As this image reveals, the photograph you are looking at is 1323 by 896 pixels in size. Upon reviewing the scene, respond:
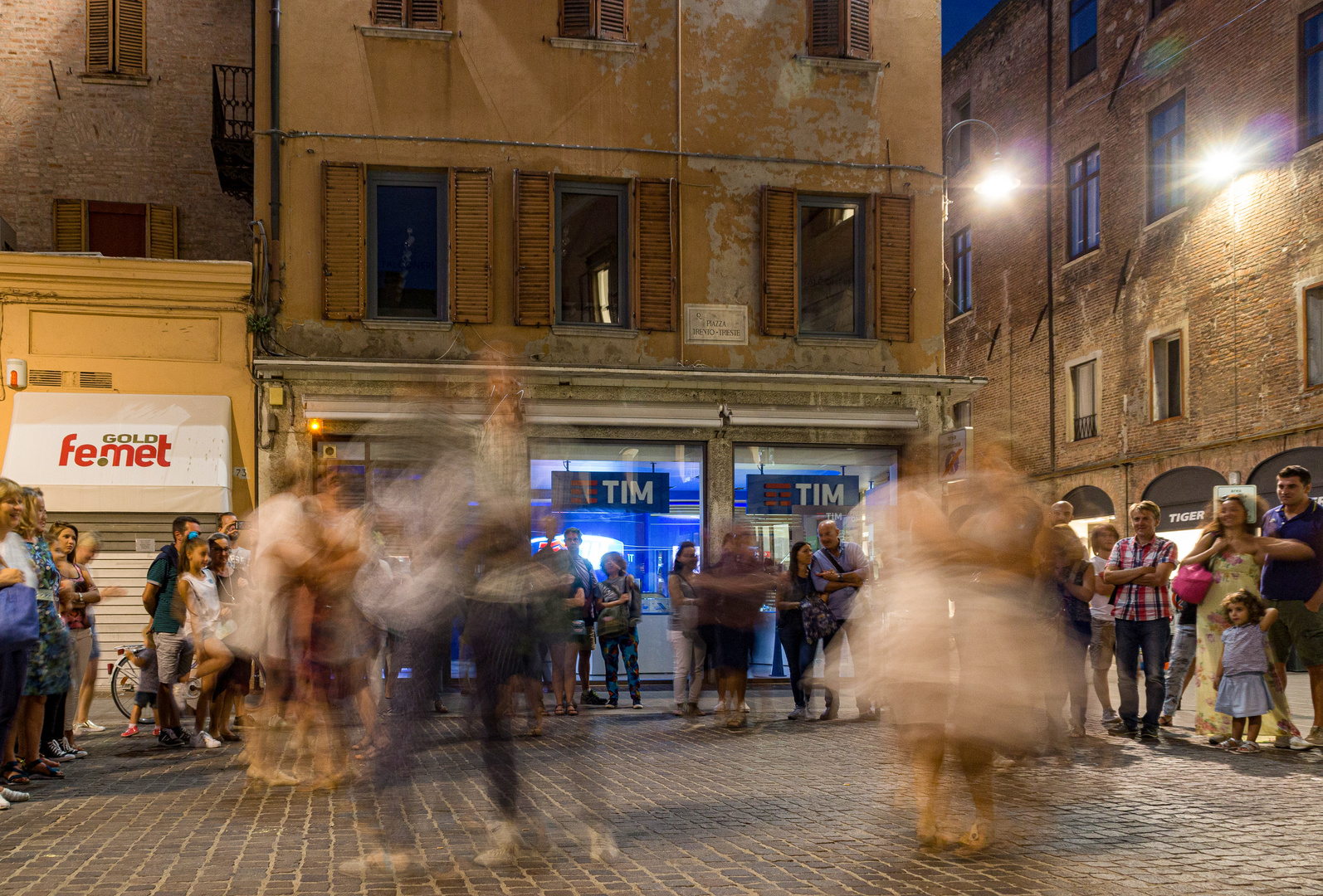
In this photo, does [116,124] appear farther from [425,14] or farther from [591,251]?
[591,251]

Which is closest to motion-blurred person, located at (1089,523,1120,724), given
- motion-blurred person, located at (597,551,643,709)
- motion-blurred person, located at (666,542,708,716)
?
motion-blurred person, located at (666,542,708,716)

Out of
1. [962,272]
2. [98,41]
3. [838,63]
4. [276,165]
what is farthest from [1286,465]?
[98,41]

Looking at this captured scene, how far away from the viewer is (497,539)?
522 centimetres

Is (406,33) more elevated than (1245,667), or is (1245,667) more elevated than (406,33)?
(406,33)

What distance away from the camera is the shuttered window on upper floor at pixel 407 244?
1478cm

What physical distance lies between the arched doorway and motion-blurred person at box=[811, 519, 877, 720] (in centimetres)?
1060

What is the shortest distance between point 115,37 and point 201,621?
424 inches

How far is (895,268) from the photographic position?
53.4ft

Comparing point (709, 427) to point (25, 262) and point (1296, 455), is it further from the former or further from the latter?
point (1296, 455)

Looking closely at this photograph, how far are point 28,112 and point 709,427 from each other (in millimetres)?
10388

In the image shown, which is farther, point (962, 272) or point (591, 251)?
point (962, 272)

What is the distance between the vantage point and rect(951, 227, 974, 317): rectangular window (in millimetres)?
33406

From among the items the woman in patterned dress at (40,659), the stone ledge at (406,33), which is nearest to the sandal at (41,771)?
the woman in patterned dress at (40,659)

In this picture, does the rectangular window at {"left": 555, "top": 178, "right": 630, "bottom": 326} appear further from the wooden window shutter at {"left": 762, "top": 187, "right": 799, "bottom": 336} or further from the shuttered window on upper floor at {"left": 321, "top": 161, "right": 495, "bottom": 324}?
the wooden window shutter at {"left": 762, "top": 187, "right": 799, "bottom": 336}
